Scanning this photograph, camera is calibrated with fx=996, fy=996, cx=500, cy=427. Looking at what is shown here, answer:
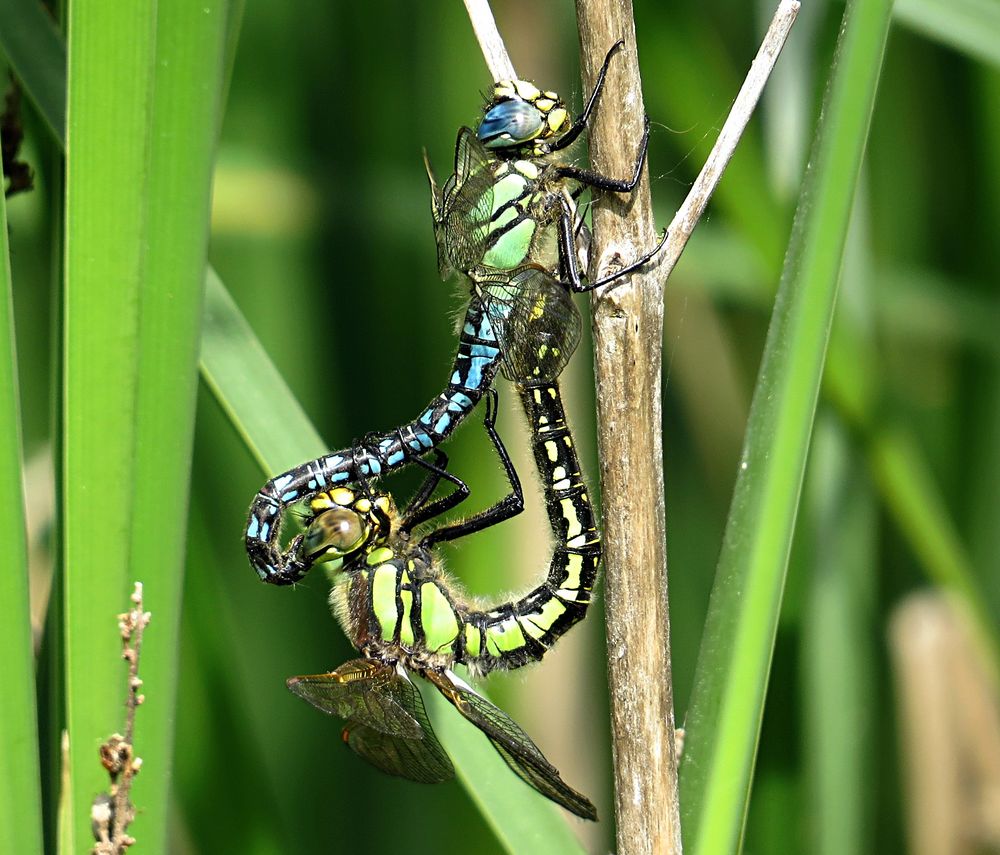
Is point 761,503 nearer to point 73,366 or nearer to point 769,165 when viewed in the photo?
point 73,366

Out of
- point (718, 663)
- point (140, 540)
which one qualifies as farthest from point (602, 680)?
point (140, 540)

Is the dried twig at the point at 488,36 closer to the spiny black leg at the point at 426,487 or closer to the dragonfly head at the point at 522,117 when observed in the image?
the dragonfly head at the point at 522,117

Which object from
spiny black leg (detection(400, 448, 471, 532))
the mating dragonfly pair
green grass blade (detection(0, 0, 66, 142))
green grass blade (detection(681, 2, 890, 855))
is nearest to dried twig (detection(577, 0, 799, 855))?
green grass blade (detection(681, 2, 890, 855))

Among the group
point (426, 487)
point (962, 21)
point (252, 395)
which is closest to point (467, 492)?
point (426, 487)

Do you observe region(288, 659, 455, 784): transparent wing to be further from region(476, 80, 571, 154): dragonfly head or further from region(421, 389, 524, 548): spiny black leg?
region(476, 80, 571, 154): dragonfly head

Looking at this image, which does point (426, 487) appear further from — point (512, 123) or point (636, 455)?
point (636, 455)

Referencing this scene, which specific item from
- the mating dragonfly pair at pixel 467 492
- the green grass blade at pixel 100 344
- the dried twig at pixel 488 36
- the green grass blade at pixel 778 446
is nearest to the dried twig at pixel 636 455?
the green grass blade at pixel 778 446
